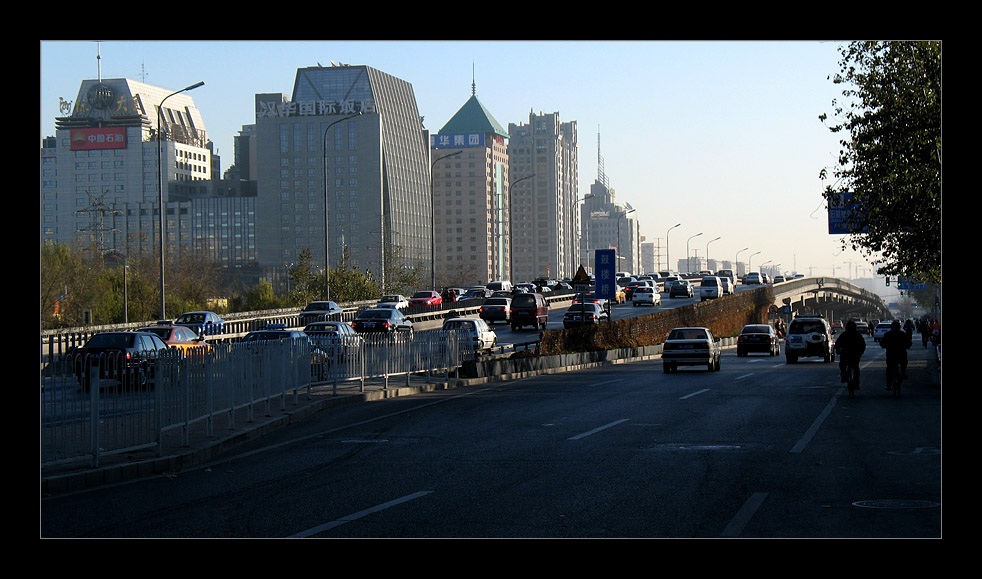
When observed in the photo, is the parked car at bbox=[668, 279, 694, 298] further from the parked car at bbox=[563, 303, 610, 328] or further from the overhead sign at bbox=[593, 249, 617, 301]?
the overhead sign at bbox=[593, 249, 617, 301]

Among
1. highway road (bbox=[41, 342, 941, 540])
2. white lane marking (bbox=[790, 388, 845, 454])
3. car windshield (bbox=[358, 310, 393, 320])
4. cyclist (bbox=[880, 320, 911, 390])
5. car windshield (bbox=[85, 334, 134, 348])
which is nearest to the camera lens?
highway road (bbox=[41, 342, 941, 540])

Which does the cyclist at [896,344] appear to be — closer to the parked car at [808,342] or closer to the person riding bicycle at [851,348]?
the person riding bicycle at [851,348]

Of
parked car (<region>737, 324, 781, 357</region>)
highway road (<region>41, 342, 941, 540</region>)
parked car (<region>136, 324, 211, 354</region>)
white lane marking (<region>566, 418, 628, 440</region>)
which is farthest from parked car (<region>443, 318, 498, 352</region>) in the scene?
white lane marking (<region>566, 418, 628, 440</region>)

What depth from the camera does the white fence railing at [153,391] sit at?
13.2 meters

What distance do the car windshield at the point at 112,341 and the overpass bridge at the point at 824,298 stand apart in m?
65.6

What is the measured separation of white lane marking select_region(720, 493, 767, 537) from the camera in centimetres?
955

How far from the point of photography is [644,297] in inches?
3563

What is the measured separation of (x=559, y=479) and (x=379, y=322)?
4111 cm

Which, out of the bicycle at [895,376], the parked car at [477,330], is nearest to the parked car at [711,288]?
the parked car at [477,330]

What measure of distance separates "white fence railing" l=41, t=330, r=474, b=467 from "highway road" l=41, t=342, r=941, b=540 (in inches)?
33.3

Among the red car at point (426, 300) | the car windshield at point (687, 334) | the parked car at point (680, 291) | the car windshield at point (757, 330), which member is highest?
the parked car at point (680, 291)

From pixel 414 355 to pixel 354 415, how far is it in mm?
8431
